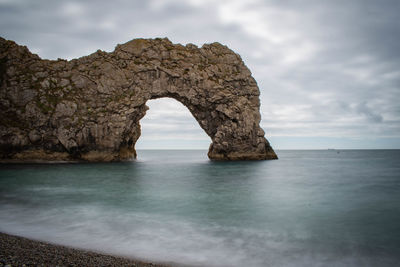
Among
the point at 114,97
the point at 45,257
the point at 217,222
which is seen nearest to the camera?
the point at 45,257

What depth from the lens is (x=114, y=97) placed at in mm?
36281

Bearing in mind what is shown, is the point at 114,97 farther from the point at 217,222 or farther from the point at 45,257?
the point at 45,257

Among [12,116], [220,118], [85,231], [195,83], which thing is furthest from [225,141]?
[85,231]

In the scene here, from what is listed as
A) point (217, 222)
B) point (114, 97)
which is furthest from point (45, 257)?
point (114, 97)

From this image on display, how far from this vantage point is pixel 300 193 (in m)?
16.3

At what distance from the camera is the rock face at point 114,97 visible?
33312 millimetres

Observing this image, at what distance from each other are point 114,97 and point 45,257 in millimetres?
33273

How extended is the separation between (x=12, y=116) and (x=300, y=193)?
3498 centimetres

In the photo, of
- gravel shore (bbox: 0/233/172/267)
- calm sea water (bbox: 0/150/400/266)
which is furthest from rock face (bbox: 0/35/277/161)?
gravel shore (bbox: 0/233/172/267)

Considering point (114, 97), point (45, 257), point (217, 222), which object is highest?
point (114, 97)

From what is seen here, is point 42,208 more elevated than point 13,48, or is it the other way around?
point 13,48

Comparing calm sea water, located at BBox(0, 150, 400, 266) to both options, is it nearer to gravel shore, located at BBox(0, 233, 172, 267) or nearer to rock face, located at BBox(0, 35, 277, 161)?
gravel shore, located at BBox(0, 233, 172, 267)

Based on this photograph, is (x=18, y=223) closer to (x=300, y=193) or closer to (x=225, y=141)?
(x=300, y=193)

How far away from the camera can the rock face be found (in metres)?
33.3
